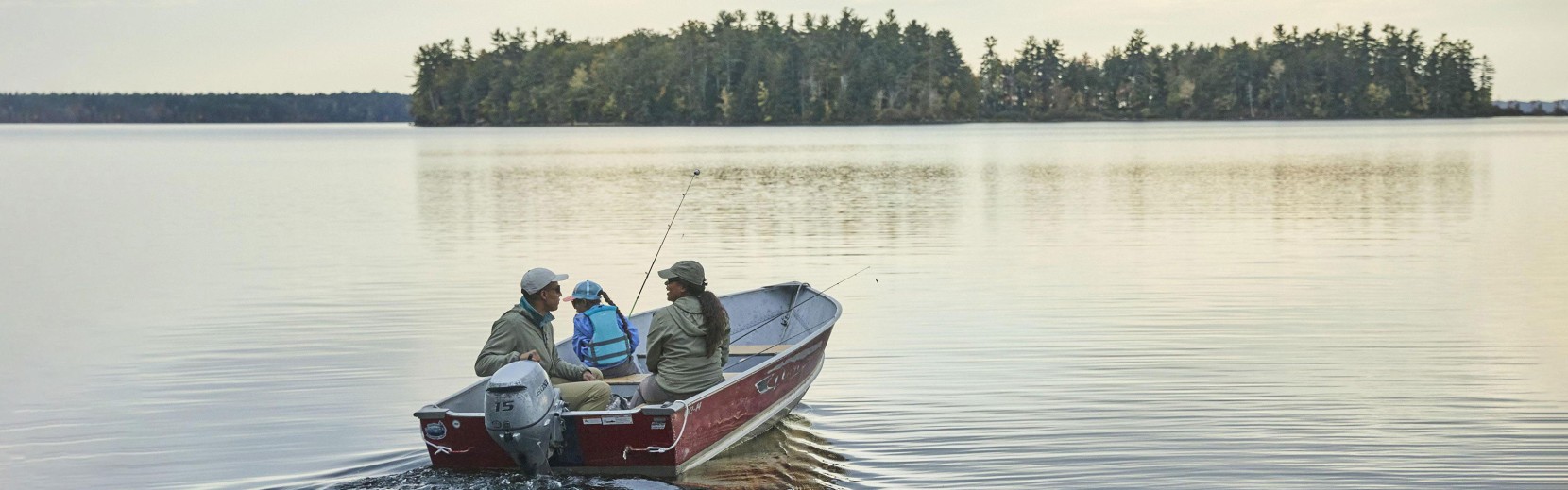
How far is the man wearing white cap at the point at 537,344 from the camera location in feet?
31.2

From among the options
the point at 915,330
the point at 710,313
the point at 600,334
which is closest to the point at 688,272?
the point at 710,313

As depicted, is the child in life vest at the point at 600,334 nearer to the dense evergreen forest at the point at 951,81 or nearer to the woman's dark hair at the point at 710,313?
the woman's dark hair at the point at 710,313

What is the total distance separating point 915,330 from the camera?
1616 cm

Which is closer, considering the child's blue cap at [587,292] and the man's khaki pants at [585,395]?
the man's khaki pants at [585,395]

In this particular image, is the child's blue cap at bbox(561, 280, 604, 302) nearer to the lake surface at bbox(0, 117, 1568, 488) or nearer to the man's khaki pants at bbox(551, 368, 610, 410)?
the man's khaki pants at bbox(551, 368, 610, 410)

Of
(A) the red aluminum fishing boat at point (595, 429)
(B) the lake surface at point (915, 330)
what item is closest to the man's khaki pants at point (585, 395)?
(A) the red aluminum fishing boat at point (595, 429)

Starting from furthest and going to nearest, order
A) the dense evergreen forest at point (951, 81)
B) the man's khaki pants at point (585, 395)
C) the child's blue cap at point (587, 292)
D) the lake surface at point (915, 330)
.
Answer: the dense evergreen forest at point (951, 81) < the lake surface at point (915, 330) < the child's blue cap at point (587, 292) < the man's khaki pants at point (585, 395)

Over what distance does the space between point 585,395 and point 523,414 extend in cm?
90

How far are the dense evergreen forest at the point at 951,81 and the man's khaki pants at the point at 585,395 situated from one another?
16686 centimetres

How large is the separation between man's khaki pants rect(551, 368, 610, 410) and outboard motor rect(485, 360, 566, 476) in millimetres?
548

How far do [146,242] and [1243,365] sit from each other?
21166 millimetres

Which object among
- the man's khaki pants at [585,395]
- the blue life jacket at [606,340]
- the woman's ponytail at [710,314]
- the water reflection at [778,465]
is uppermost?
the woman's ponytail at [710,314]

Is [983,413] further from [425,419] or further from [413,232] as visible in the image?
[413,232]

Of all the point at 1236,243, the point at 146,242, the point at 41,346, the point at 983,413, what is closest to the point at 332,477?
the point at 983,413
